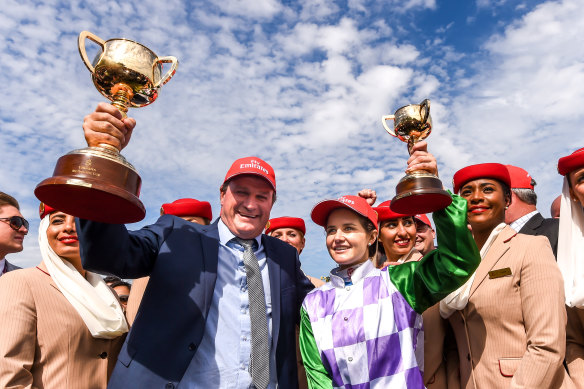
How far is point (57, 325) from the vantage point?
335cm

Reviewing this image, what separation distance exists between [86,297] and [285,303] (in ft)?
5.71

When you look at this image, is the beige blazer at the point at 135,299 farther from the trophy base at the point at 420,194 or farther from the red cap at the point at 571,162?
the red cap at the point at 571,162

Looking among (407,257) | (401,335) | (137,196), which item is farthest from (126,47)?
(407,257)

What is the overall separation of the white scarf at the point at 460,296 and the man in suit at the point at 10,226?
5.68 metres

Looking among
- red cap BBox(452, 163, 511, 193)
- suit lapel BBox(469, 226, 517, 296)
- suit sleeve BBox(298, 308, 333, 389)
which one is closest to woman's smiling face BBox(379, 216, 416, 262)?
red cap BBox(452, 163, 511, 193)

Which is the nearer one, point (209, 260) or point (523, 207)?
point (209, 260)

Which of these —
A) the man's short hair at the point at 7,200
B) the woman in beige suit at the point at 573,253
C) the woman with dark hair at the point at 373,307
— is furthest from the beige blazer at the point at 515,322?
the man's short hair at the point at 7,200

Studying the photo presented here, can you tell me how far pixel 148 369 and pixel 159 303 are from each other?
1.51ft

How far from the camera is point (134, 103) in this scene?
3068 mm

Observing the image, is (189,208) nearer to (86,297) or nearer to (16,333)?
(86,297)

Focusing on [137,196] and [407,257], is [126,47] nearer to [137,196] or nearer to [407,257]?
[137,196]

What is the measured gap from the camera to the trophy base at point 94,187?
91.4 inches

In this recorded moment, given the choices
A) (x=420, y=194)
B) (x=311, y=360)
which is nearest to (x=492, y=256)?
(x=420, y=194)

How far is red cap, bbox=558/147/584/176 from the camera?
3830 mm
